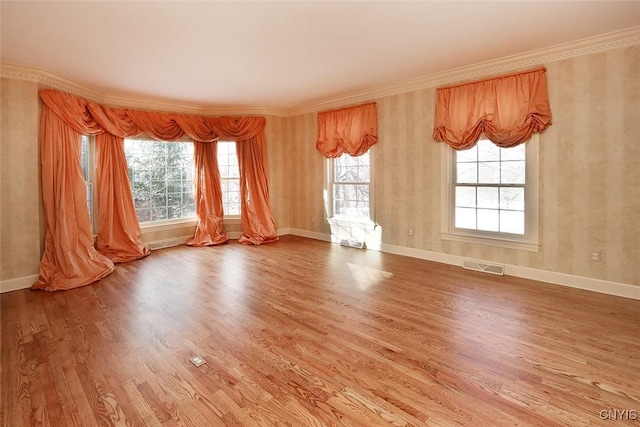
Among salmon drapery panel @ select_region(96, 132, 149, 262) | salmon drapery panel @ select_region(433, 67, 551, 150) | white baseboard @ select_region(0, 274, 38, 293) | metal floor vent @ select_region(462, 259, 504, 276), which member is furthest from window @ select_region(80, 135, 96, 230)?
metal floor vent @ select_region(462, 259, 504, 276)

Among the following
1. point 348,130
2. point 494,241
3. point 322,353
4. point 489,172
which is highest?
point 348,130

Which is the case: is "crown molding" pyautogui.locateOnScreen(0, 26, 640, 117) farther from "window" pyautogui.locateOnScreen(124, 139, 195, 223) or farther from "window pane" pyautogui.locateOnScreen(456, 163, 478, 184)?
"window pane" pyautogui.locateOnScreen(456, 163, 478, 184)

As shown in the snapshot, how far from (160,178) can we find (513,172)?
5.68 meters

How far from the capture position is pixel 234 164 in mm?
6609

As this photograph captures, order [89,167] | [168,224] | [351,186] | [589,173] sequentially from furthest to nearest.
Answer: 1. [168,224]
2. [351,186]
3. [89,167]
4. [589,173]

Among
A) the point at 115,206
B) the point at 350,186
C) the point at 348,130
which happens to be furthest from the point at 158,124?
the point at 350,186

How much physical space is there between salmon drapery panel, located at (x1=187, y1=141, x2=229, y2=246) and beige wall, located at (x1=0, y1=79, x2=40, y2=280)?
96.1 inches

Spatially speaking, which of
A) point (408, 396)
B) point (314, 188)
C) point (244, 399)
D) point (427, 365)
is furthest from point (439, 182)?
point (244, 399)

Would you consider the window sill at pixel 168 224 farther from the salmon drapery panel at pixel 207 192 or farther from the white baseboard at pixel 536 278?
the white baseboard at pixel 536 278

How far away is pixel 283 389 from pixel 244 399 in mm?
232

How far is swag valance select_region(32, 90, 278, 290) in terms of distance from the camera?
13.3 feet

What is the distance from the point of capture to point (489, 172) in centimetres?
428

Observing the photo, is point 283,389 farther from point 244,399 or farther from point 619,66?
point 619,66

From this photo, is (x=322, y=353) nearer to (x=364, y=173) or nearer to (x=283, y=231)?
(x=364, y=173)
